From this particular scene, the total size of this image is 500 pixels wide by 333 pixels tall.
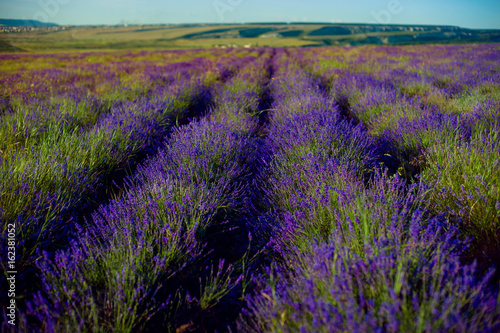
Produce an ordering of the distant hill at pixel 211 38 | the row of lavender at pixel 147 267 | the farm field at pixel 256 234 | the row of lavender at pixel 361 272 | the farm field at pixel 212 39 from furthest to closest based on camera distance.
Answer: the farm field at pixel 212 39 < the distant hill at pixel 211 38 < the row of lavender at pixel 147 267 < the farm field at pixel 256 234 < the row of lavender at pixel 361 272

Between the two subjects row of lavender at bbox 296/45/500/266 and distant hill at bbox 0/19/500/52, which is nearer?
row of lavender at bbox 296/45/500/266

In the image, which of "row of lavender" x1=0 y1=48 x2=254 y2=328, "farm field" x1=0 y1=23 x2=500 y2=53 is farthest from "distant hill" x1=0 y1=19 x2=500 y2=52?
"row of lavender" x1=0 y1=48 x2=254 y2=328

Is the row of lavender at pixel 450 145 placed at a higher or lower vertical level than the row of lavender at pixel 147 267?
higher

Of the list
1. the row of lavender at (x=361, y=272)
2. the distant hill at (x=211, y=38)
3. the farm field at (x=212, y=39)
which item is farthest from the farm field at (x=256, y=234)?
the distant hill at (x=211, y=38)

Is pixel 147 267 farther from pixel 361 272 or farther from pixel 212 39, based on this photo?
pixel 212 39

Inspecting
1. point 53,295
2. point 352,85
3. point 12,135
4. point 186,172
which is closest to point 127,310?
point 53,295

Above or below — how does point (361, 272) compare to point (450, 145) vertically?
below

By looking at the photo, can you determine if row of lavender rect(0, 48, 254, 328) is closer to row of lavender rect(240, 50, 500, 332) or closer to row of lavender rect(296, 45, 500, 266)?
row of lavender rect(240, 50, 500, 332)

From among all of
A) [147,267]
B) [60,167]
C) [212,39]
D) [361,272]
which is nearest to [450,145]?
[361,272]

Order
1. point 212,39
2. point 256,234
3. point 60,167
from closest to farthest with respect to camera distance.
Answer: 1. point 256,234
2. point 60,167
3. point 212,39

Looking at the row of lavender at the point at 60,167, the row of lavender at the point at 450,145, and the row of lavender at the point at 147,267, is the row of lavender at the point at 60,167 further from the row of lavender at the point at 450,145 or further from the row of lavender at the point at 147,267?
the row of lavender at the point at 450,145

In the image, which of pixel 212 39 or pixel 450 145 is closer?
pixel 450 145

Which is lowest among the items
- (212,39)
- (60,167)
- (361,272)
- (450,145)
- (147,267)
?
(147,267)

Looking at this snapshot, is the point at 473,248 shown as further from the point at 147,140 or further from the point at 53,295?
the point at 147,140
